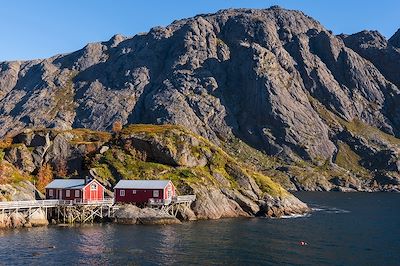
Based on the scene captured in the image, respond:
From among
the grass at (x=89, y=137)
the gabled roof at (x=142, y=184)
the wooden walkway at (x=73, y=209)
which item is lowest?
the wooden walkway at (x=73, y=209)

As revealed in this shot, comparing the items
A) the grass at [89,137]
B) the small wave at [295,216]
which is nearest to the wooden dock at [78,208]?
the small wave at [295,216]

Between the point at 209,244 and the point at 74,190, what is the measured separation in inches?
1569

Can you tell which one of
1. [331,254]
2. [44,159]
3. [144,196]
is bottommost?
[331,254]

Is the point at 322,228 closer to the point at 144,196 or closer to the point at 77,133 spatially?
the point at 144,196

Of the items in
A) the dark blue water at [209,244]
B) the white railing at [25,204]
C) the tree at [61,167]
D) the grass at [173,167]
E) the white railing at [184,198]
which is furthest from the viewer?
the tree at [61,167]

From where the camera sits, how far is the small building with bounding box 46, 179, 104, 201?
105 meters

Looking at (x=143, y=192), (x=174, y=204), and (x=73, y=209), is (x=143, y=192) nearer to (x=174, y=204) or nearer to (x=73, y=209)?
(x=174, y=204)

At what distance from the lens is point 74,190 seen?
346 ft

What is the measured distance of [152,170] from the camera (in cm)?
12469

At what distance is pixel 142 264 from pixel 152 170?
62.4 m

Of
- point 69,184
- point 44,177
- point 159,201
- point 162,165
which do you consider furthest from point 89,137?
point 159,201

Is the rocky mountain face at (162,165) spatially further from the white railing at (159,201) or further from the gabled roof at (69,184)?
the gabled roof at (69,184)

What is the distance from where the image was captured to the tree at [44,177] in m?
119

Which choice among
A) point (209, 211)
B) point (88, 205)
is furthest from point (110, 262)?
point (209, 211)
